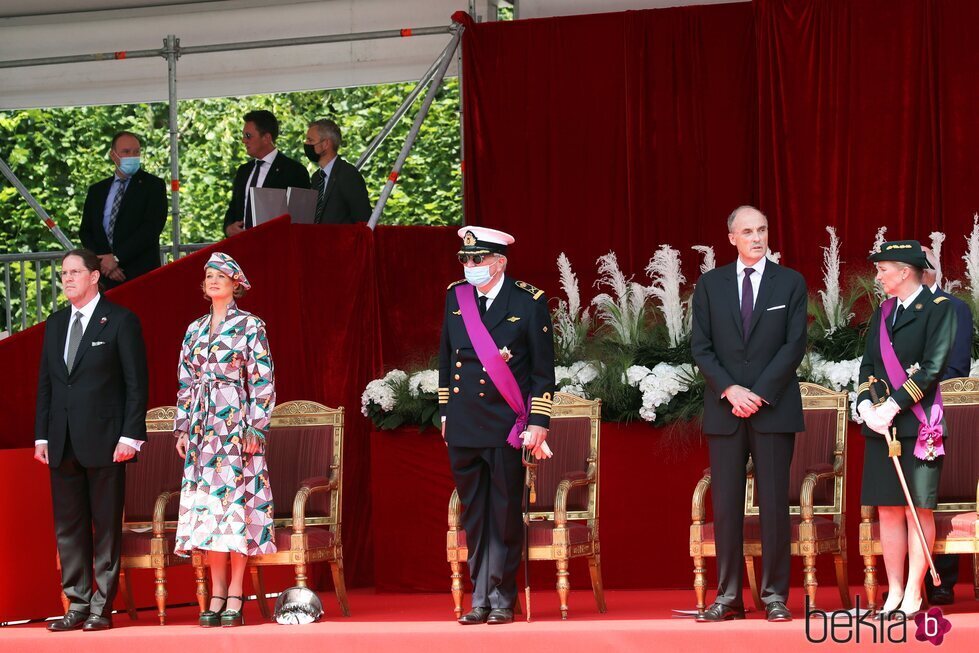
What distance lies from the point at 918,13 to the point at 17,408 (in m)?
5.67

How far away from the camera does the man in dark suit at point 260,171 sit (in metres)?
8.73

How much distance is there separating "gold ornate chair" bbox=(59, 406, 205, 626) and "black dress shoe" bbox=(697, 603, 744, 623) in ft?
7.70

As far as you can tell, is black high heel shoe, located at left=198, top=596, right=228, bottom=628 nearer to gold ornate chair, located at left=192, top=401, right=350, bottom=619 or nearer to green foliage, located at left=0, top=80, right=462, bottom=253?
gold ornate chair, located at left=192, top=401, right=350, bottom=619

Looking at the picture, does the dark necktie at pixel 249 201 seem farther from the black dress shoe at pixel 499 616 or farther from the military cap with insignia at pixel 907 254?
the military cap with insignia at pixel 907 254

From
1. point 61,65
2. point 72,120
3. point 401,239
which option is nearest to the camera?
point 401,239

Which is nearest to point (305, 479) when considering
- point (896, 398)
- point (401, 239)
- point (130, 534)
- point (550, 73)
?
point (130, 534)

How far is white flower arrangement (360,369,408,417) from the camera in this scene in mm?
7723

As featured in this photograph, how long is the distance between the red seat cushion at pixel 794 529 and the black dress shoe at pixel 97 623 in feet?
8.38

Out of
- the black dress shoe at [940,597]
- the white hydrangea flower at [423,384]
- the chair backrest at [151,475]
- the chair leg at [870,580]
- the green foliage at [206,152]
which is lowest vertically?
the black dress shoe at [940,597]

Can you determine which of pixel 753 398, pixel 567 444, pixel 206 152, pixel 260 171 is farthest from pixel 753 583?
pixel 206 152

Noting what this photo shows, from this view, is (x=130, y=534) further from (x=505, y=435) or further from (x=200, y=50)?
(x=200, y=50)

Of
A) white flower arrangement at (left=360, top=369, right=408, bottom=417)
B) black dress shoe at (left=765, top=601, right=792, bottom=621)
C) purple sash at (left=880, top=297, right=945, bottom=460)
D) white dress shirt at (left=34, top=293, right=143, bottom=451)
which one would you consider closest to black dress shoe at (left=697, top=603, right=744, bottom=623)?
black dress shoe at (left=765, top=601, right=792, bottom=621)

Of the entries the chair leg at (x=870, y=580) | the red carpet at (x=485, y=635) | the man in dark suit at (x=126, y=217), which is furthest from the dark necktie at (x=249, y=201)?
the chair leg at (x=870, y=580)

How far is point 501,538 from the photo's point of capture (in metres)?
5.89
